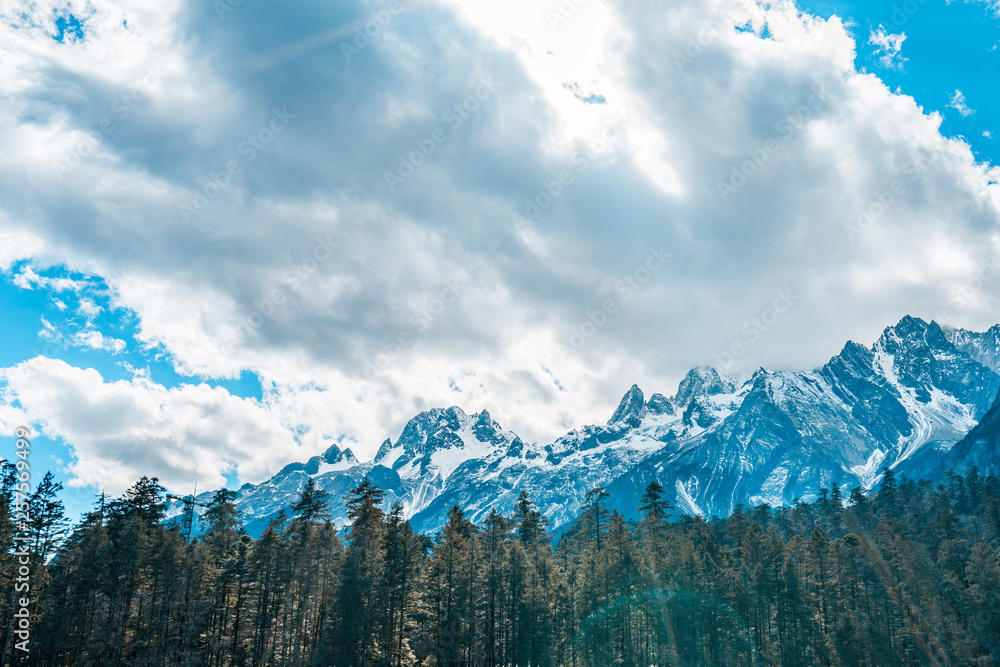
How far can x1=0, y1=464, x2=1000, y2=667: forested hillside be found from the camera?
193 feet

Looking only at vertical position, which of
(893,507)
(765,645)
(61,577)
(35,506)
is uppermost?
(893,507)

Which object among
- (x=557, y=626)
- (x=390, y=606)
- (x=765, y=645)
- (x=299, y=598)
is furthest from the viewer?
(x=765, y=645)

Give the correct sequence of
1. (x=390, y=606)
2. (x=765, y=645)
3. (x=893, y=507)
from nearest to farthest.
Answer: (x=390, y=606) < (x=765, y=645) < (x=893, y=507)

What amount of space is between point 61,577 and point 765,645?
7672cm

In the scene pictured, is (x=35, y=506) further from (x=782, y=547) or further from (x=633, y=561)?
(x=782, y=547)

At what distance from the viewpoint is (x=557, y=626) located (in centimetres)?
7025

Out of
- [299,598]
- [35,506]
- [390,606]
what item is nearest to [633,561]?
[390,606]

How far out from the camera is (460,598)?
6444 cm

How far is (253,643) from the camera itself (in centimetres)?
6588

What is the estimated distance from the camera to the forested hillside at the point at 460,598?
5872 centimetres

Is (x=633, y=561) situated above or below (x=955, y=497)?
below

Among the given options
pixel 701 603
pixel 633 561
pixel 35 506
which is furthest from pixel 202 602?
pixel 701 603

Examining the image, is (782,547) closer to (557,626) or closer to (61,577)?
(557,626)

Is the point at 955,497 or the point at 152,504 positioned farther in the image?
the point at 955,497
